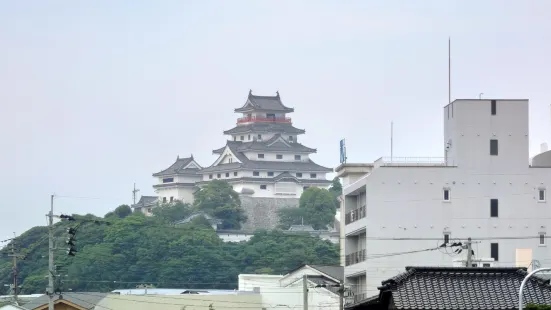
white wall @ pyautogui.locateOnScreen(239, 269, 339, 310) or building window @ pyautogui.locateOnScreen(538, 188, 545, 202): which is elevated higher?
building window @ pyautogui.locateOnScreen(538, 188, 545, 202)

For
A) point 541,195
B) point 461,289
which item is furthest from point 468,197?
point 461,289

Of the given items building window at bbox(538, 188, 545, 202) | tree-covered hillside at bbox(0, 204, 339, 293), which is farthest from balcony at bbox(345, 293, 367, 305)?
tree-covered hillside at bbox(0, 204, 339, 293)

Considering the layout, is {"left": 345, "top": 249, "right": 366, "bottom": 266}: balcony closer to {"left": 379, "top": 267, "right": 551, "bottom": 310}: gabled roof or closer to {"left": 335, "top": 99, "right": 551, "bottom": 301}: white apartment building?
{"left": 335, "top": 99, "right": 551, "bottom": 301}: white apartment building

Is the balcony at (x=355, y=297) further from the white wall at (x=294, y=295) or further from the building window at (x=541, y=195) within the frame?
the building window at (x=541, y=195)

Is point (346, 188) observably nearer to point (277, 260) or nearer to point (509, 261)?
point (509, 261)

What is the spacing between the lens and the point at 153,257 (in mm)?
156000

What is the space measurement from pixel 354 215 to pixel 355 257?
2106 millimetres

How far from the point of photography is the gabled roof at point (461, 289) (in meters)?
25.8

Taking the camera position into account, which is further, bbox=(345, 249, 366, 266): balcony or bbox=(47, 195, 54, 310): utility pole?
bbox=(345, 249, 366, 266): balcony

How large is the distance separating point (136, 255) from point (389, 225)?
94.7 meters

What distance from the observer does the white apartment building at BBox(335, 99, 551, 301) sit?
64188 millimetres

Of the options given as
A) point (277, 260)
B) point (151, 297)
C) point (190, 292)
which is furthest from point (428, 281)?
point (277, 260)

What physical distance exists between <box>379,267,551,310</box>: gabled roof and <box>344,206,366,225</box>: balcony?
40.1 metres

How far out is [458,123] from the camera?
64750mm
